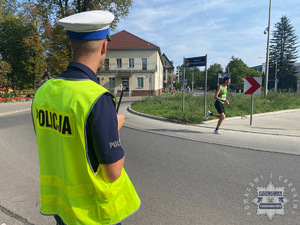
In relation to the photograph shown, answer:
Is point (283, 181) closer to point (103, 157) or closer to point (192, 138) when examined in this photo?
point (192, 138)

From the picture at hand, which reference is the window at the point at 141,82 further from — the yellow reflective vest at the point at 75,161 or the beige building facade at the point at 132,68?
the yellow reflective vest at the point at 75,161

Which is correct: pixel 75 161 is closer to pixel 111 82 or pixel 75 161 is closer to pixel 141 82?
pixel 141 82

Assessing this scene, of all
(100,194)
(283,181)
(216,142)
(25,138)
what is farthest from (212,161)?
(25,138)

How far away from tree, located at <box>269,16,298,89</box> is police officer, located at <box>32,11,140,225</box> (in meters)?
63.0

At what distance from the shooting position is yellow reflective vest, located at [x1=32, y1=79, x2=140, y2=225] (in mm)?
1056

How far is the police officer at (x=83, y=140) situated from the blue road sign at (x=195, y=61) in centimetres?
1045

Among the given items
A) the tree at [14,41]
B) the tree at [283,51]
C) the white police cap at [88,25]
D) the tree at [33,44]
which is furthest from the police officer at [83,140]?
the tree at [283,51]

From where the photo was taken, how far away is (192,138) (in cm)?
686

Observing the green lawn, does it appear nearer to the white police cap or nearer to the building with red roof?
the white police cap

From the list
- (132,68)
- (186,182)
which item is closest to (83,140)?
(186,182)

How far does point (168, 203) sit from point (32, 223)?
1716 millimetres

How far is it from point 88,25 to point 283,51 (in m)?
67.6

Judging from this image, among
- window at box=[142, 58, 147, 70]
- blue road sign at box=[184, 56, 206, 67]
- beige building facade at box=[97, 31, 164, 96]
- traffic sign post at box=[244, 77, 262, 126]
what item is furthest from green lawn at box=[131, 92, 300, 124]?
window at box=[142, 58, 147, 70]

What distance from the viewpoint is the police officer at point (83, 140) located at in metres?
1.04
